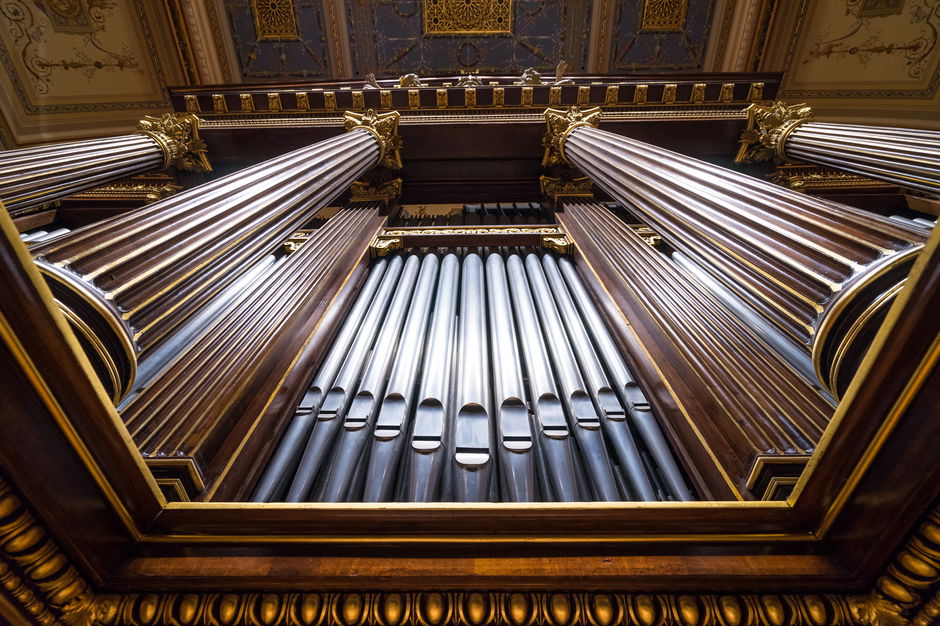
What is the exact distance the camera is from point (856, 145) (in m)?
Result: 2.86

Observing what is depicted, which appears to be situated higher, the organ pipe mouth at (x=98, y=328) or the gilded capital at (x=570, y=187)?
the organ pipe mouth at (x=98, y=328)

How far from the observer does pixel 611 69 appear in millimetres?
7371

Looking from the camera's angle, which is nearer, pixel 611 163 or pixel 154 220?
pixel 154 220

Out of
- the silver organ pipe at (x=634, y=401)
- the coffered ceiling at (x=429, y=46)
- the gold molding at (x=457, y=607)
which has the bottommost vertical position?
the silver organ pipe at (x=634, y=401)

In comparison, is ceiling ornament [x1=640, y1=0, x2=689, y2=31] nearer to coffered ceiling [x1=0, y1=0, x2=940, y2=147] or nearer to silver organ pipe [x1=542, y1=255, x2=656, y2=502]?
coffered ceiling [x1=0, y1=0, x2=940, y2=147]

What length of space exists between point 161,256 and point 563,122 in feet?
12.9

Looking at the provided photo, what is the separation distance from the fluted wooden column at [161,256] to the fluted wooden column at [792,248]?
2.01 metres

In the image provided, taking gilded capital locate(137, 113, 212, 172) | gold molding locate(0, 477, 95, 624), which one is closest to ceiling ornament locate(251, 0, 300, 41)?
gilded capital locate(137, 113, 212, 172)

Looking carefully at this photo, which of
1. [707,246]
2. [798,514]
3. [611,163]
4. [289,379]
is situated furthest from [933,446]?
[611,163]

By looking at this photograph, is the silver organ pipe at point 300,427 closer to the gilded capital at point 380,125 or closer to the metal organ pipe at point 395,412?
the metal organ pipe at point 395,412

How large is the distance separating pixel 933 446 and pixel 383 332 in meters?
2.23

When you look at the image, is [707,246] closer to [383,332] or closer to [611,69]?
[383,332]

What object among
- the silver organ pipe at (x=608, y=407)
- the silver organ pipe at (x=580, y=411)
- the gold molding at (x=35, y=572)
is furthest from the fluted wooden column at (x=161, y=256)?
the silver organ pipe at (x=608, y=407)

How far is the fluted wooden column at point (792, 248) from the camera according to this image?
1117mm
